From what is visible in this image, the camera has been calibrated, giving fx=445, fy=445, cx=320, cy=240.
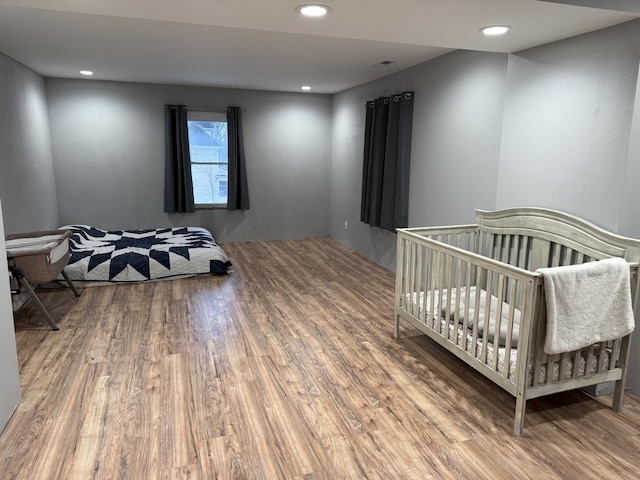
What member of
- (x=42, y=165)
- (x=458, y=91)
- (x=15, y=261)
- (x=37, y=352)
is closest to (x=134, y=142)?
(x=42, y=165)

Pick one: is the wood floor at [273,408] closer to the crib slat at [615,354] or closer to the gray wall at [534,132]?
the crib slat at [615,354]

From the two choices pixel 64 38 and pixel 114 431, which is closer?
pixel 114 431

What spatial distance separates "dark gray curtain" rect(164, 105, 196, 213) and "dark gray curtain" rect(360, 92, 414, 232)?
8.16 ft

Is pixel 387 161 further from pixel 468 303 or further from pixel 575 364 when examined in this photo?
pixel 575 364

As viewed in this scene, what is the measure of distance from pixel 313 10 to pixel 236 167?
4401 millimetres

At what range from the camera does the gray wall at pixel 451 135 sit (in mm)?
3473

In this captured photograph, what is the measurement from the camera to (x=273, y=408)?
236 cm

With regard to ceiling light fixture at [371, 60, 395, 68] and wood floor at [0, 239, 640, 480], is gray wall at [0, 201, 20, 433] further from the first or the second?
ceiling light fixture at [371, 60, 395, 68]

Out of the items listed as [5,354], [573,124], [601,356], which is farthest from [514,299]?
[5,354]

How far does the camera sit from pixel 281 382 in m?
2.63

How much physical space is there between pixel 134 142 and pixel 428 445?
18.1 feet

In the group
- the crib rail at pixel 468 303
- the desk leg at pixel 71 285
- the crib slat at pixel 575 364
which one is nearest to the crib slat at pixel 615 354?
the crib slat at pixel 575 364

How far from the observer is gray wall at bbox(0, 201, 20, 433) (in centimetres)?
213

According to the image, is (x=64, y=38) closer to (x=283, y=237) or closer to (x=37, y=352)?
(x=37, y=352)
